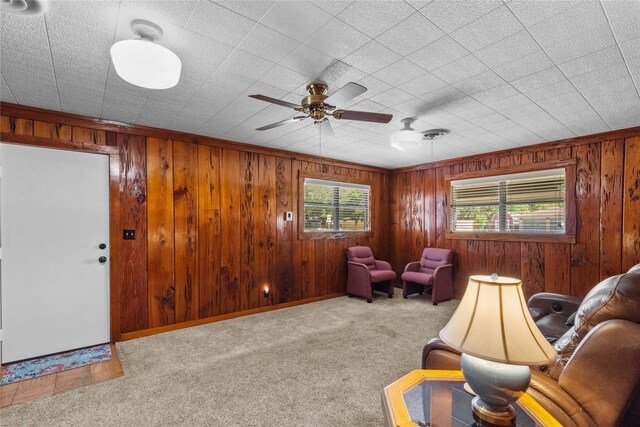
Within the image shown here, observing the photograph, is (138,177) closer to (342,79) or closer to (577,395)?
(342,79)

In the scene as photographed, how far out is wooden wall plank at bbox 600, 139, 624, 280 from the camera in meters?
3.77

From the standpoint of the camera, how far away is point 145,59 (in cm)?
168

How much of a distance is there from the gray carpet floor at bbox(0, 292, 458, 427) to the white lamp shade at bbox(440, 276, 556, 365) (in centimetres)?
127

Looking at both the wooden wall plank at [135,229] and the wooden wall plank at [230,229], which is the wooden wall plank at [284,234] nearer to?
the wooden wall plank at [230,229]

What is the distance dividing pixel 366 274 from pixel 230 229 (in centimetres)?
229

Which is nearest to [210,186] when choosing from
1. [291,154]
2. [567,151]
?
[291,154]

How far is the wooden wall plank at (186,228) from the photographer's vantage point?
385cm

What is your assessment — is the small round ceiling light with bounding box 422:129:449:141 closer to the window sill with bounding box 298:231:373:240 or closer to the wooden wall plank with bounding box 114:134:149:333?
the window sill with bounding box 298:231:373:240

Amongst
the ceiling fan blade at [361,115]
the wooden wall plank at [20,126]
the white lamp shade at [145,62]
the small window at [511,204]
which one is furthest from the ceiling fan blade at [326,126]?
the small window at [511,204]

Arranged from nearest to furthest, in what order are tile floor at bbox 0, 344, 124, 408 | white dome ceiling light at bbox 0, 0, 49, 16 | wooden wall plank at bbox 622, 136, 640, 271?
1. white dome ceiling light at bbox 0, 0, 49, 16
2. tile floor at bbox 0, 344, 124, 408
3. wooden wall plank at bbox 622, 136, 640, 271

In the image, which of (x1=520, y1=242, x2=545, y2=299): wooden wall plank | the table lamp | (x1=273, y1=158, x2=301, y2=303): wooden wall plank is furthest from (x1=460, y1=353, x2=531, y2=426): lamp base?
(x1=520, y1=242, x2=545, y2=299): wooden wall plank

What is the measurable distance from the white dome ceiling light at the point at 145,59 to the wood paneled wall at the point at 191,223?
2.02 metres

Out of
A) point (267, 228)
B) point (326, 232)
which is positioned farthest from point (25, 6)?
point (326, 232)

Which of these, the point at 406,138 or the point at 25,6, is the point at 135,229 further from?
the point at 406,138
